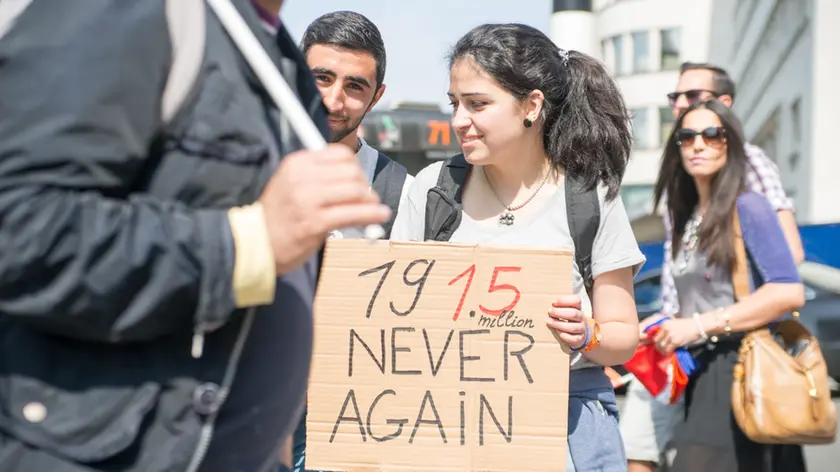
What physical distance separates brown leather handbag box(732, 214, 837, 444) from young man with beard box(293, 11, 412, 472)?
1.53 metres

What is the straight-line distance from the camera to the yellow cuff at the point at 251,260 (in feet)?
4.44

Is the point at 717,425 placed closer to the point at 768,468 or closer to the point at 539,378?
the point at 768,468

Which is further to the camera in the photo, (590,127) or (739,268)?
(739,268)

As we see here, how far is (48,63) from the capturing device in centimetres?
130

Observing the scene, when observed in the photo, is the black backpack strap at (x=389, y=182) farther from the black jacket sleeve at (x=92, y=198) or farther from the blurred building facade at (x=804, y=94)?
the blurred building facade at (x=804, y=94)

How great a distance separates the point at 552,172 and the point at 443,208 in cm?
35

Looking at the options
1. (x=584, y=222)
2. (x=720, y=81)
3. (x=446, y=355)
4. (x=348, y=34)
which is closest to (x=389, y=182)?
(x=348, y=34)

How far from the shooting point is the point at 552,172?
3.29 metres

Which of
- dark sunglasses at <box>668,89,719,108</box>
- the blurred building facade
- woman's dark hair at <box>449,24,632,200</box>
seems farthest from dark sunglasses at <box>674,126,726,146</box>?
the blurred building facade

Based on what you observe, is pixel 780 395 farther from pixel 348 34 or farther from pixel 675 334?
pixel 348 34

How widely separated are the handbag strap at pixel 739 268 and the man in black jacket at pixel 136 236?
10.4 feet

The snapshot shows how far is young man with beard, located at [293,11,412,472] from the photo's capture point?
3.85m

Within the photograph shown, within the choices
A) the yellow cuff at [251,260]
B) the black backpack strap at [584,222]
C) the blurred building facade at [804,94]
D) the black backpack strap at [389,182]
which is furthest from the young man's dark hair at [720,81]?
the blurred building facade at [804,94]

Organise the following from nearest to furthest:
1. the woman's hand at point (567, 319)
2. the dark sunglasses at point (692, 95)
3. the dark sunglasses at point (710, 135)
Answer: the woman's hand at point (567, 319) < the dark sunglasses at point (710, 135) < the dark sunglasses at point (692, 95)
